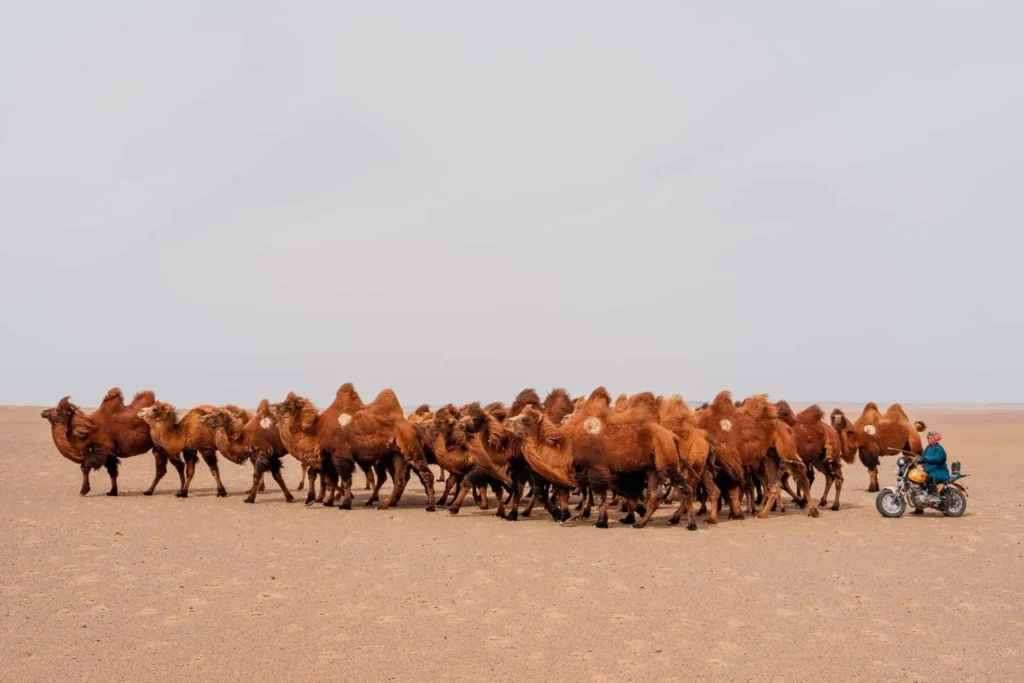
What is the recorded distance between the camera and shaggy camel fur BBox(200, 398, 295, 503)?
17266mm

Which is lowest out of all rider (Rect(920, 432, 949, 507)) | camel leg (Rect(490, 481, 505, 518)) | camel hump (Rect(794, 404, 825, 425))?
camel leg (Rect(490, 481, 505, 518))

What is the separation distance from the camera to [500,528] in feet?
45.9

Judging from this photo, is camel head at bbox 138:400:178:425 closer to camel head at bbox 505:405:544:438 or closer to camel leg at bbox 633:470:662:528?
camel head at bbox 505:405:544:438

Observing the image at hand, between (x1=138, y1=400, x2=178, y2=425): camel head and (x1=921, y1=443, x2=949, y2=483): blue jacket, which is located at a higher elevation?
(x1=138, y1=400, x2=178, y2=425): camel head

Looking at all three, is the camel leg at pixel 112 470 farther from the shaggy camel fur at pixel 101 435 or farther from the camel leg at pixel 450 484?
the camel leg at pixel 450 484

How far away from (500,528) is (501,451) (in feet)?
5.71

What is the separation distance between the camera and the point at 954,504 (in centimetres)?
1529

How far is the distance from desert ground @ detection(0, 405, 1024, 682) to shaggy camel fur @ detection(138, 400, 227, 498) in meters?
Result: 2.44

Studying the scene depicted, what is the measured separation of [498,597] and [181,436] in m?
11.2

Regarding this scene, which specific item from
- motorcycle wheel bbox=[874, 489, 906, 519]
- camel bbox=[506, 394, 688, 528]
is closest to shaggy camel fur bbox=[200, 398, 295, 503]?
camel bbox=[506, 394, 688, 528]

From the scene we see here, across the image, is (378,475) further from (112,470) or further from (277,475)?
(112,470)

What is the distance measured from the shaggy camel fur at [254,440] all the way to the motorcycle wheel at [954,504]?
12.9 meters

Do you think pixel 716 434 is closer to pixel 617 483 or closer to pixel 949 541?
pixel 617 483

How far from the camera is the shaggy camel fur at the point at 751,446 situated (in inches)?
592
